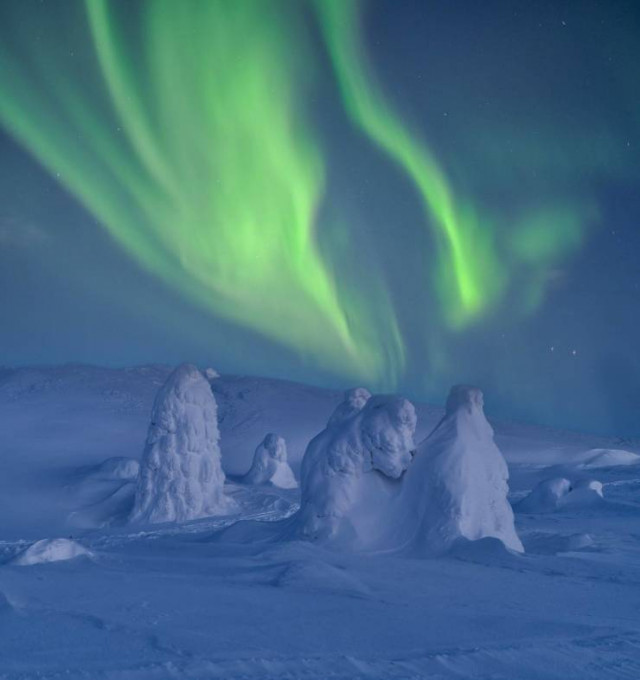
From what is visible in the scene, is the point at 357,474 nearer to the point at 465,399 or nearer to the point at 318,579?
the point at 465,399

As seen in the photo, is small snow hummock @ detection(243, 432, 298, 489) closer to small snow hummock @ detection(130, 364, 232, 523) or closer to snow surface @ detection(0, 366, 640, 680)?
small snow hummock @ detection(130, 364, 232, 523)

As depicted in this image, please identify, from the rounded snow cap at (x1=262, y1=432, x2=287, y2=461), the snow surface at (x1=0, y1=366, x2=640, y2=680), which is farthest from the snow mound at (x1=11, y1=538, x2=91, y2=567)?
the rounded snow cap at (x1=262, y1=432, x2=287, y2=461)

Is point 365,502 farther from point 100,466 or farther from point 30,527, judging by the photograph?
point 100,466

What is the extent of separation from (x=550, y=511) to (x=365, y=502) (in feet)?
32.8

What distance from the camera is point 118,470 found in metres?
27.8

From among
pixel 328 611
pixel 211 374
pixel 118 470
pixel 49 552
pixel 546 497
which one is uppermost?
pixel 211 374

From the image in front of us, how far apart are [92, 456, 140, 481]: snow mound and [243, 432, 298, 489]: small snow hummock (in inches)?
196

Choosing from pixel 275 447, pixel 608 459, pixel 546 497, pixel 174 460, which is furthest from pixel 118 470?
pixel 608 459

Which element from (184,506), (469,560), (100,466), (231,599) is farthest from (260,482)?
(231,599)

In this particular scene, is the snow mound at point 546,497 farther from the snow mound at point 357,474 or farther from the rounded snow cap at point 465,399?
the snow mound at point 357,474

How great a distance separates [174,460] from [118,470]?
277 inches

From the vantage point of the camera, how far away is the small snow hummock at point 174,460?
21.7m

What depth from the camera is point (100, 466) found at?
29.0 meters

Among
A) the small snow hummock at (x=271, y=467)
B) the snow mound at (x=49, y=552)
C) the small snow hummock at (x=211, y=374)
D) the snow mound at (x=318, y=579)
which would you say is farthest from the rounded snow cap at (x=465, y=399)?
the small snow hummock at (x=211, y=374)
